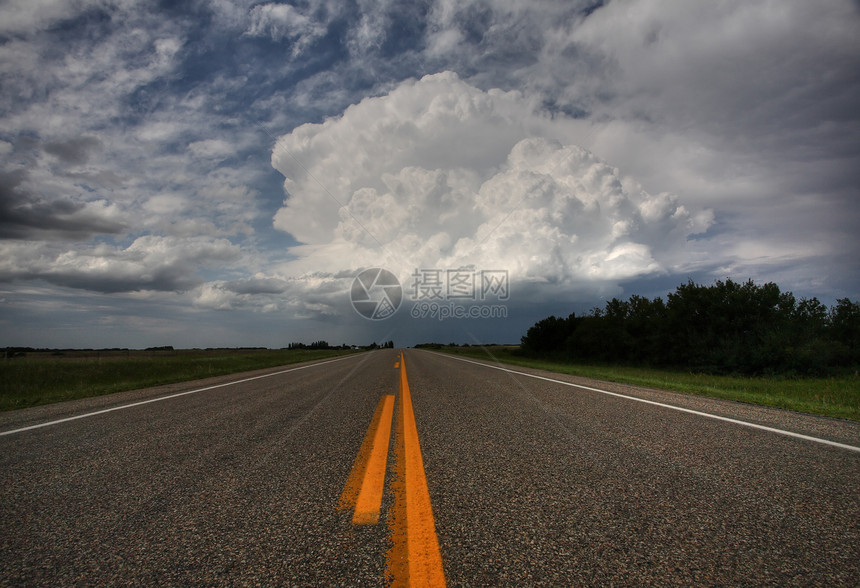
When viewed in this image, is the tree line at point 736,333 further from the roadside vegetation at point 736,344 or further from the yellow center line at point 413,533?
the yellow center line at point 413,533

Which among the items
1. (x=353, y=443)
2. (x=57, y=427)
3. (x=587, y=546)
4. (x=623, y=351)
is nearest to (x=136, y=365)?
(x=57, y=427)

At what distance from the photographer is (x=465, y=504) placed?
2.45m

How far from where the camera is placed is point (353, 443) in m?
3.98

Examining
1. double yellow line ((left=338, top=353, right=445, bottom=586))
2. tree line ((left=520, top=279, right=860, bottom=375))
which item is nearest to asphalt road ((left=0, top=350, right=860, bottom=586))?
double yellow line ((left=338, top=353, right=445, bottom=586))

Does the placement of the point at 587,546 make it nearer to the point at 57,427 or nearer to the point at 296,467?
the point at 296,467

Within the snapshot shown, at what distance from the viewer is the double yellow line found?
1747 millimetres

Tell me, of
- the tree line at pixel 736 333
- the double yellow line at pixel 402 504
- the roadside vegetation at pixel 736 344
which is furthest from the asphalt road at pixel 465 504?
the tree line at pixel 736 333

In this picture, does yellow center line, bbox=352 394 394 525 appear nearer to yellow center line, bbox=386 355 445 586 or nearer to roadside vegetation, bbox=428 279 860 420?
yellow center line, bbox=386 355 445 586

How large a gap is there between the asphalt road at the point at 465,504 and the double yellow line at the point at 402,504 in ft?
0.18

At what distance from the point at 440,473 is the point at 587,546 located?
1304mm

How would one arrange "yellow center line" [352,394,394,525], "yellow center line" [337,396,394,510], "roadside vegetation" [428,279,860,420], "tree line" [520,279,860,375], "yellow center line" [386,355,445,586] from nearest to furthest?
"yellow center line" [386,355,445,586], "yellow center line" [352,394,394,525], "yellow center line" [337,396,394,510], "roadside vegetation" [428,279,860,420], "tree line" [520,279,860,375]

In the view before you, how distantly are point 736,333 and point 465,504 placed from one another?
81.3ft

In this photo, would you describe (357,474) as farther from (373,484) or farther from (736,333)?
(736,333)

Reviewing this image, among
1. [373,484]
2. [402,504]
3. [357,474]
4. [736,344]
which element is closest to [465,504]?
[402,504]
